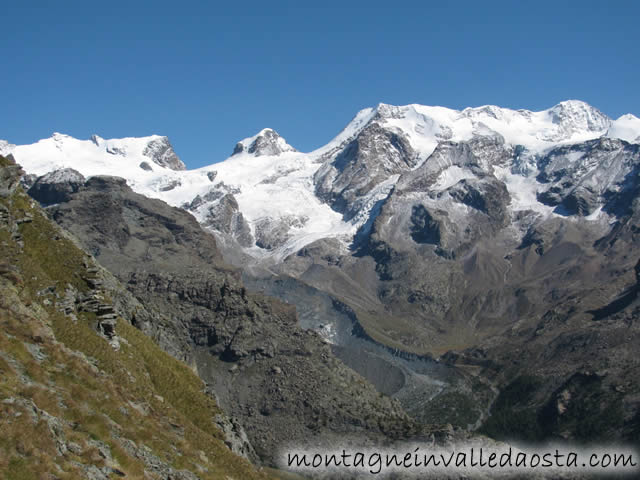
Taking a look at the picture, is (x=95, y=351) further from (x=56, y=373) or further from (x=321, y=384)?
(x=321, y=384)

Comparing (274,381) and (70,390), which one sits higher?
(274,381)

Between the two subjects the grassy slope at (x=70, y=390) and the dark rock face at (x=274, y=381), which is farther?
the dark rock face at (x=274, y=381)

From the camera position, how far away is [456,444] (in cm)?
14238

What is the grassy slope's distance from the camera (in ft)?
88.1

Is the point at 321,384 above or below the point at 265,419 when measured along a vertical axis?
above

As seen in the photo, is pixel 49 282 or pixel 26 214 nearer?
pixel 49 282

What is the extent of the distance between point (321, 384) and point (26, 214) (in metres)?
116

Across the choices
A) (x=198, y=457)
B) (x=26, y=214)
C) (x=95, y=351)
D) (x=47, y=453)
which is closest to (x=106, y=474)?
(x=47, y=453)

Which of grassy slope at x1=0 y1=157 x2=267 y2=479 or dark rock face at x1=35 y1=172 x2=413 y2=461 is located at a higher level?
dark rock face at x1=35 y1=172 x2=413 y2=461

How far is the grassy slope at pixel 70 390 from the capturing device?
26859mm

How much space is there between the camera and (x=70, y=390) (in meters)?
36.2

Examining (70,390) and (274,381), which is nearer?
(70,390)

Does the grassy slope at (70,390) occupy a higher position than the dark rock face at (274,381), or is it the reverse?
Result: the dark rock face at (274,381)

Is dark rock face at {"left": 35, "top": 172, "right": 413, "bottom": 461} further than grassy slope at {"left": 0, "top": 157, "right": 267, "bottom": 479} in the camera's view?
Yes
